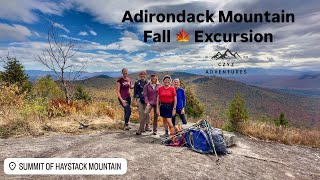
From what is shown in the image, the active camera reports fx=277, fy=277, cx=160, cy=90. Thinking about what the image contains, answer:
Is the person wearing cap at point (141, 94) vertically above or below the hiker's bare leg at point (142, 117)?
above

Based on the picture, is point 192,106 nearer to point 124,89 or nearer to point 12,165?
point 124,89

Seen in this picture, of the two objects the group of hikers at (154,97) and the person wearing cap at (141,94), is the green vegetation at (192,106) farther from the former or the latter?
the person wearing cap at (141,94)

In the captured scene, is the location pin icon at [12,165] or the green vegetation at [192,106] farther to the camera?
the green vegetation at [192,106]

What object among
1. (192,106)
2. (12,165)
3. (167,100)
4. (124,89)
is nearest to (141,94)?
(124,89)

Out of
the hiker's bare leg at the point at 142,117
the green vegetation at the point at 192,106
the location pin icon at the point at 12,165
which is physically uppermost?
the hiker's bare leg at the point at 142,117

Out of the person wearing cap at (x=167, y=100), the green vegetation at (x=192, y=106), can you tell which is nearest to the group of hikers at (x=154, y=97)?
the person wearing cap at (x=167, y=100)

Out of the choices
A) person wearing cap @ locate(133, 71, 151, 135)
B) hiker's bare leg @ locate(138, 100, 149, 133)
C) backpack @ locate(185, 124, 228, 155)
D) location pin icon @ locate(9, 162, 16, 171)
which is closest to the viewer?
location pin icon @ locate(9, 162, 16, 171)

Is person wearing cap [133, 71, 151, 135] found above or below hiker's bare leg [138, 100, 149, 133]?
above

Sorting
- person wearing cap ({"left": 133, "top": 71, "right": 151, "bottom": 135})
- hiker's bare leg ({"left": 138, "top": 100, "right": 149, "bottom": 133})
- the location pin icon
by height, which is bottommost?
the location pin icon

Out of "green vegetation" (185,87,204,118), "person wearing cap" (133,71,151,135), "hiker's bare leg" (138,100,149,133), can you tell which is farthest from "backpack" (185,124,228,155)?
"green vegetation" (185,87,204,118)

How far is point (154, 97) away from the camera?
8.98m

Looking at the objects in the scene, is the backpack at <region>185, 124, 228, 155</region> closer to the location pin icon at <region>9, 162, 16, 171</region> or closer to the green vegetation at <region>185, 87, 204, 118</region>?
the location pin icon at <region>9, 162, 16, 171</region>

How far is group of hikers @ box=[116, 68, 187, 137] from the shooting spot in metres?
8.72

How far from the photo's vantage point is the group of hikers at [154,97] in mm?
8719
